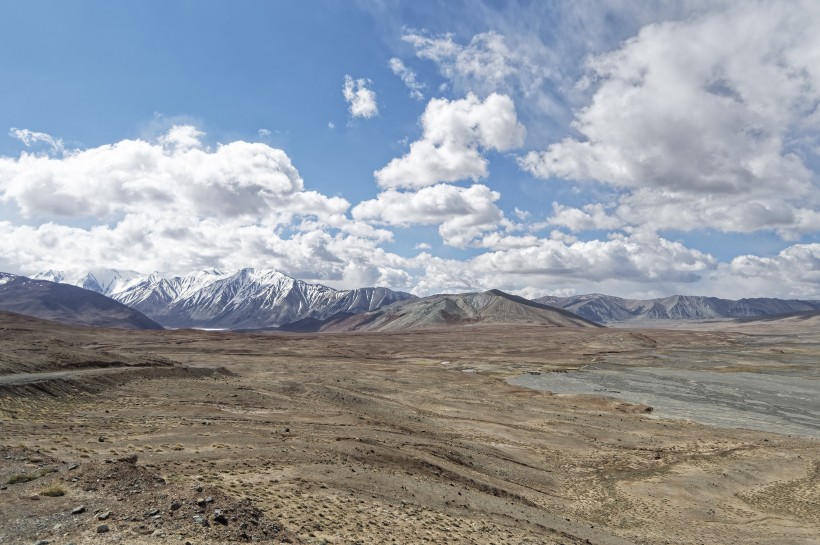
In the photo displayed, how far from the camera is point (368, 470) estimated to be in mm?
28828

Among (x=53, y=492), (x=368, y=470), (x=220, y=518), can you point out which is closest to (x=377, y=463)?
(x=368, y=470)

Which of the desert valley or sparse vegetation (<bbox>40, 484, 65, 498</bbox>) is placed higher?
sparse vegetation (<bbox>40, 484, 65, 498</bbox>)

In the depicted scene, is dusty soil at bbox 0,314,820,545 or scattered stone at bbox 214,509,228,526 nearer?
scattered stone at bbox 214,509,228,526

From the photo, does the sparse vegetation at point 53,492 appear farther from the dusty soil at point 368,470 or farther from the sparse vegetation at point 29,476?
the sparse vegetation at point 29,476

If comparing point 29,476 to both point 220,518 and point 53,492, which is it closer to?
point 53,492

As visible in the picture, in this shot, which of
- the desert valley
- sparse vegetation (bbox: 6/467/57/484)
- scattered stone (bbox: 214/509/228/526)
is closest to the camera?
scattered stone (bbox: 214/509/228/526)

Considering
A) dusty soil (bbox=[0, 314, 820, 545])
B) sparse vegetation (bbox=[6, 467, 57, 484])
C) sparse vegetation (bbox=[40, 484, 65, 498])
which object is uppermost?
sparse vegetation (bbox=[40, 484, 65, 498])

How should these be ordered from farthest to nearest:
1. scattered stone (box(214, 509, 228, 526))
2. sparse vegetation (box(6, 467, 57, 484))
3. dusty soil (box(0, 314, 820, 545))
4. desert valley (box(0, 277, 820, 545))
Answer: sparse vegetation (box(6, 467, 57, 484)), desert valley (box(0, 277, 820, 545)), dusty soil (box(0, 314, 820, 545)), scattered stone (box(214, 509, 228, 526))

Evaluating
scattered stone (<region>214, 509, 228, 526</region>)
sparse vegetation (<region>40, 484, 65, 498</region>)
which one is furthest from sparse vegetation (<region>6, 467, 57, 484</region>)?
scattered stone (<region>214, 509, 228, 526</region>)

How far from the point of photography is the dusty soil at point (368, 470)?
60.5ft

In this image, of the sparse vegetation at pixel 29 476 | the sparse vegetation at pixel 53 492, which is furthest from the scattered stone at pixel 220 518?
the sparse vegetation at pixel 29 476

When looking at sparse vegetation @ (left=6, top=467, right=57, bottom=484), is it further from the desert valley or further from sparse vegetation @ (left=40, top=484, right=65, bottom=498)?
sparse vegetation @ (left=40, top=484, right=65, bottom=498)

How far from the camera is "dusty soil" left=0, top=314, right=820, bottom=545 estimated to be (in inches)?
726

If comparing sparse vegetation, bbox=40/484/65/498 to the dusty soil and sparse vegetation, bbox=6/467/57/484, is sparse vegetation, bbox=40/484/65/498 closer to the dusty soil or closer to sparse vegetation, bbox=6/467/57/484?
the dusty soil
